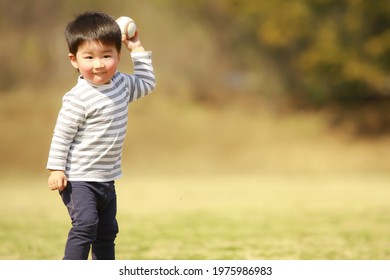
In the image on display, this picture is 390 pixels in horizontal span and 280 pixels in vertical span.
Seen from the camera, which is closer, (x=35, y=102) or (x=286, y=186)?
(x=286, y=186)

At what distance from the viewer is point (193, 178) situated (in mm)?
16219

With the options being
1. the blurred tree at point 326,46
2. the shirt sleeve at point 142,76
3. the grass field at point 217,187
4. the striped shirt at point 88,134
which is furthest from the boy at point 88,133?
the blurred tree at point 326,46

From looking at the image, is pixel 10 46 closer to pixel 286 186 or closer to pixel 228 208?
pixel 286 186

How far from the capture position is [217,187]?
513 inches

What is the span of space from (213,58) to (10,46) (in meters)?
7.14

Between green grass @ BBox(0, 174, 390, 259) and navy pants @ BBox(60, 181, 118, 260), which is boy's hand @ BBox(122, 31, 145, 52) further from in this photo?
green grass @ BBox(0, 174, 390, 259)

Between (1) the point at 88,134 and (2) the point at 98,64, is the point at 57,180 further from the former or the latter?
(2) the point at 98,64

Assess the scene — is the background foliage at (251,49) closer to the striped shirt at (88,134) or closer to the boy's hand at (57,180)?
the striped shirt at (88,134)

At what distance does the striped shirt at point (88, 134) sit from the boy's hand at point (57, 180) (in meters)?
0.03

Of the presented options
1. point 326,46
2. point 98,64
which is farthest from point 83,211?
point 326,46

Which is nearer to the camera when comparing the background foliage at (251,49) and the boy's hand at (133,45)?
the boy's hand at (133,45)

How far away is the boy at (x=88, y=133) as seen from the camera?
3.38 m

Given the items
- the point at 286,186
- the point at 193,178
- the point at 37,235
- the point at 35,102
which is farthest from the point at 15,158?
the point at 37,235

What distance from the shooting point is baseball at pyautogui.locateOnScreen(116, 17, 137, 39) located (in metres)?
3.76
